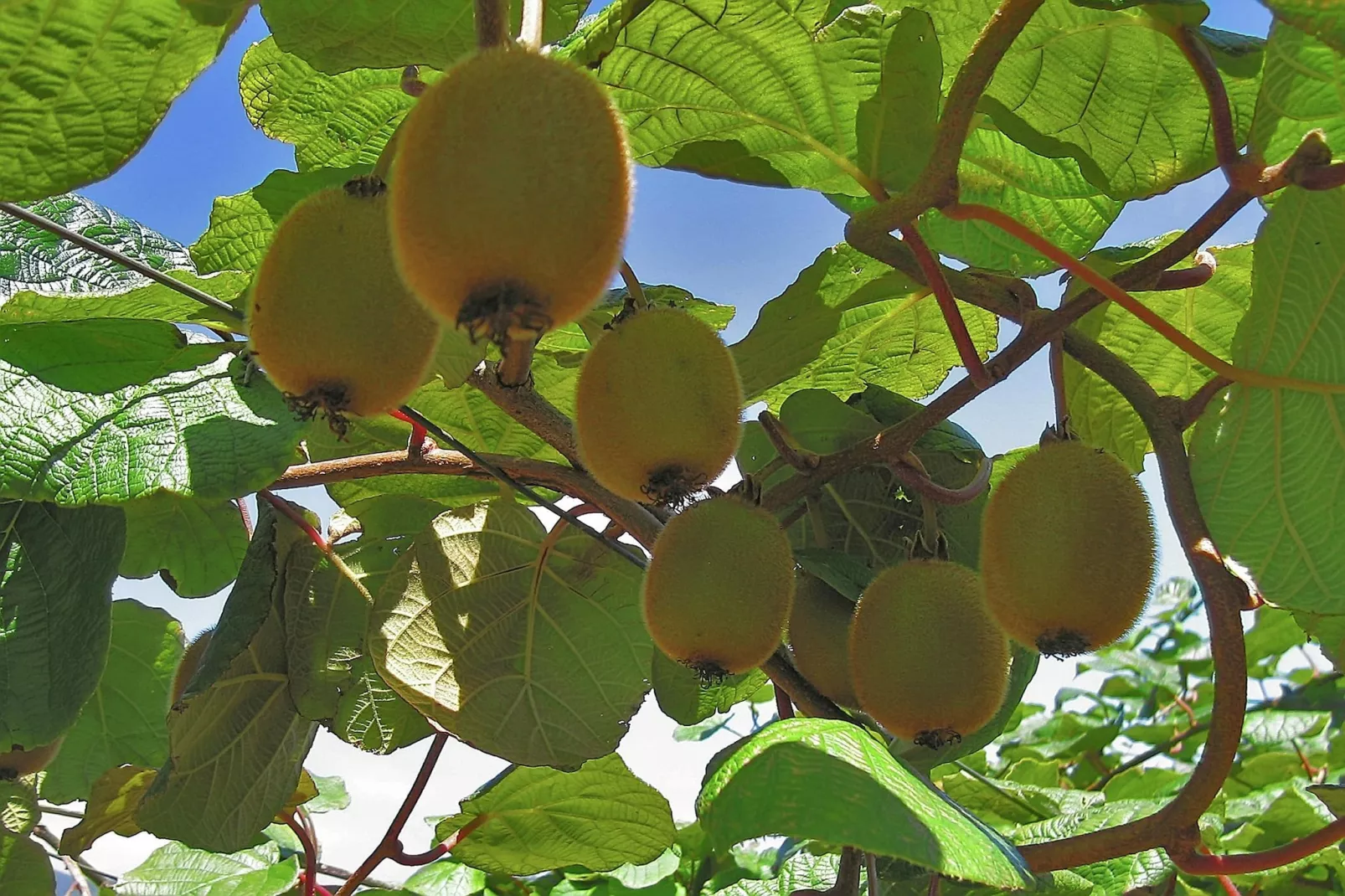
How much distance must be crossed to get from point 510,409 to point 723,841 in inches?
22.5

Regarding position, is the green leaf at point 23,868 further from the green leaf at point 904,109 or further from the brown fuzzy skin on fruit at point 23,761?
the green leaf at point 904,109

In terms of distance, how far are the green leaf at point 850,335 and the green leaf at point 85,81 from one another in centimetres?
68

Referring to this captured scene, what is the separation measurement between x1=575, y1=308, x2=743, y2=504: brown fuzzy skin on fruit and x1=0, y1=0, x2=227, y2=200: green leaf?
1.28 ft

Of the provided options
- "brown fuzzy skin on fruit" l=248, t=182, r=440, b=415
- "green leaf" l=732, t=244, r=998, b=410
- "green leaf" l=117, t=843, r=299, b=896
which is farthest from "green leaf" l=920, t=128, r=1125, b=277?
"green leaf" l=117, t=843, r=299, b=896

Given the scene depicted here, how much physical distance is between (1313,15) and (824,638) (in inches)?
29.9

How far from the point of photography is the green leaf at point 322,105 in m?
1.19

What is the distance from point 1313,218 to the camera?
3.23 ft

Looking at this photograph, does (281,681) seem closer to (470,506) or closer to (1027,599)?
(470,506)

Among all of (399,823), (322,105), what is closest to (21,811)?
(399,823)

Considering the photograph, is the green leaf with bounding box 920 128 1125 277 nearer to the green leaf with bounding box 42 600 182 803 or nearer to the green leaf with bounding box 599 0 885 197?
the green leaf with bounding box 599 0 885 197

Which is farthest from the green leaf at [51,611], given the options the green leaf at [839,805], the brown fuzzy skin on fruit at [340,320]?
the green leaf at [839,805]

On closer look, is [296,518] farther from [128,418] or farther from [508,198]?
[508,198]

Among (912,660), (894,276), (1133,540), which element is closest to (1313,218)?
(1133,540)

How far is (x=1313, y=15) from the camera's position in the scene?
0.78 metres
